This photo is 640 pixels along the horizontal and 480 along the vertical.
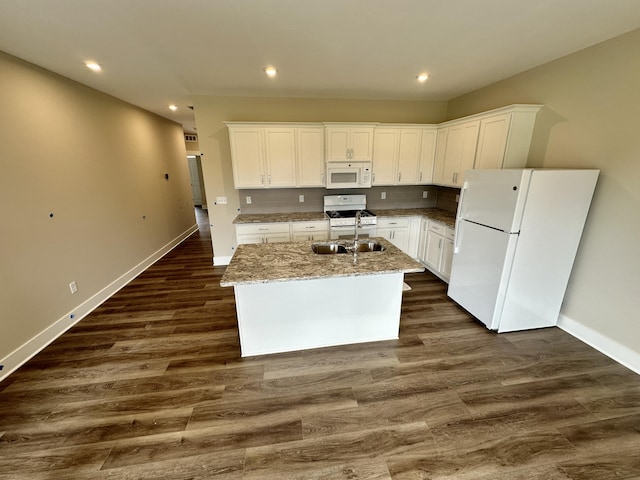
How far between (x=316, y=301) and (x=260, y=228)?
6.84 feet

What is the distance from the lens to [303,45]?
7.96ft

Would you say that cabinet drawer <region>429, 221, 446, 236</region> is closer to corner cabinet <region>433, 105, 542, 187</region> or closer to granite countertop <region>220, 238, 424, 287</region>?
corner cabinet <region>433, 105, 542, 187</region>

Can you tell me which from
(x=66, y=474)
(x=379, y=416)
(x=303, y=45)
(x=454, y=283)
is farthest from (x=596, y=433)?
(x=303, y=45)

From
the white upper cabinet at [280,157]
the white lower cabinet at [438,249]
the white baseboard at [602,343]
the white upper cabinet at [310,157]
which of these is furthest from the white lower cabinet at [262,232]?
the white baseboard at [602,343]

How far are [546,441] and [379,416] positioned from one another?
108cm

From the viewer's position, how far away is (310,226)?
13.9 feet

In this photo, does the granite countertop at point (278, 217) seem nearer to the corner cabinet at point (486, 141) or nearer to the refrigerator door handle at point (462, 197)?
the refrigerator door handle at point (462, 197)

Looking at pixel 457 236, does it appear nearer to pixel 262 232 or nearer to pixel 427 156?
pixel 427 156

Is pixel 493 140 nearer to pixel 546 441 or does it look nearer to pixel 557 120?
pixel 557 120

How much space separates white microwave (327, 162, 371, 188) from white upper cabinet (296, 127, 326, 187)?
0.46 feet

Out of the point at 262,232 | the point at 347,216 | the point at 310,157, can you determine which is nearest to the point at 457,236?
the point at 347,216

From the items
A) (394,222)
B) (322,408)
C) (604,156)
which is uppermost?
(604,156)

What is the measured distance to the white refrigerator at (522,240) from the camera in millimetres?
2451

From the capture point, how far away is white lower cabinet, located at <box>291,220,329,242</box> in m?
4.22
